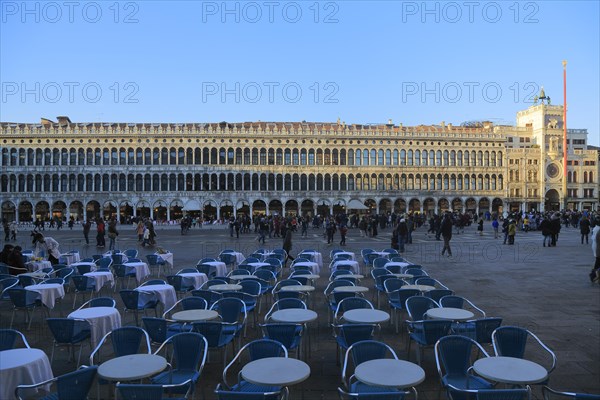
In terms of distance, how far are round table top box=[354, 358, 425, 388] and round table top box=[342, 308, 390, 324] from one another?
1.34 meters

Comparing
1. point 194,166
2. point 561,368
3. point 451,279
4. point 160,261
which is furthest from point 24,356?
point 194,166

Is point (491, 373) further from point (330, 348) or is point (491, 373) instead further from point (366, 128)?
point (366, 128)

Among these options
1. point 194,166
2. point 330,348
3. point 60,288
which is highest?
point 194,166

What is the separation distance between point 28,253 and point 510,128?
249ft

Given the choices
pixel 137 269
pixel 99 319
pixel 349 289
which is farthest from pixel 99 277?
pixel 349 289

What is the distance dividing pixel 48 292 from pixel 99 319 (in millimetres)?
2438

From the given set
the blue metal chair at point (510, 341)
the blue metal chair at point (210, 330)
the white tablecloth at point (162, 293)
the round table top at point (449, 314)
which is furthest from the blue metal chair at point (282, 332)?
the white tablecloth at point (162, 293)

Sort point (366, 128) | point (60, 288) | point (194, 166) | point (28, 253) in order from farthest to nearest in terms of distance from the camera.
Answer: point (366, 128), point (194, 166), point (28, 253), point (60, 288)

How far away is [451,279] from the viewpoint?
1179 centimetres

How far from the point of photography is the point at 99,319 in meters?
5.79

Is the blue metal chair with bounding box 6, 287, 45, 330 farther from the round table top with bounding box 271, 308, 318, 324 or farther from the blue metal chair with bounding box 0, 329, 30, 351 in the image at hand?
the round table top with bounding box 271, 308, 318, 324

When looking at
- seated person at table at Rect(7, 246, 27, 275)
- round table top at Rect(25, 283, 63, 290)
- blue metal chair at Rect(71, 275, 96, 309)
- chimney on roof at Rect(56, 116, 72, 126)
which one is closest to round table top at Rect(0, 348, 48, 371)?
round table top at Rect(25, 283, 63, 290)

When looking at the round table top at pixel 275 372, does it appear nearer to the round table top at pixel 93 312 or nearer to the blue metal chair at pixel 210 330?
the blue metal chair at pixel 210 330

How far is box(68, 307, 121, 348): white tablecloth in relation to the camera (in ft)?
18.8
